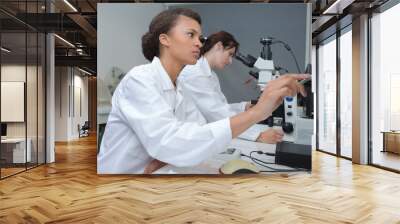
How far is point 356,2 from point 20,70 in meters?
5.90

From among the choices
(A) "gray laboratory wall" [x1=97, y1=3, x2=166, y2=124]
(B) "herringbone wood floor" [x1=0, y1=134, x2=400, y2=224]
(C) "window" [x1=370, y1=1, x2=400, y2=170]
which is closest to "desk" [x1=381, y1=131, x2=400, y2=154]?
(C) "window" [x1=370, y1=1, x2=400, y2=170]

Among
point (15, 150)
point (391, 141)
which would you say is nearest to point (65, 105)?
point (15, 150)

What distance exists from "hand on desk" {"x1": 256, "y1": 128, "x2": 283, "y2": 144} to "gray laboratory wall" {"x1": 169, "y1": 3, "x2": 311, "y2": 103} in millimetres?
860

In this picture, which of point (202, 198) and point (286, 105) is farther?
point (286, 105)

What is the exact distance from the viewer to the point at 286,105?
21.2 ft

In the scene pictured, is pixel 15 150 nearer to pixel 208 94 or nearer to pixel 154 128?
pixel 154 128

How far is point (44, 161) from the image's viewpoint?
8227 millimetres

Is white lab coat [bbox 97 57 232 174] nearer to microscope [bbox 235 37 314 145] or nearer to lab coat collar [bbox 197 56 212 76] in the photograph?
lab coat collar [bbox 197 56 212 76]

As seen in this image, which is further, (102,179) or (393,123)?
(393,123)

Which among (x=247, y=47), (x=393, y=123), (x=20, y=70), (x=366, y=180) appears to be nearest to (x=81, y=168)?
(x=20, y=70)

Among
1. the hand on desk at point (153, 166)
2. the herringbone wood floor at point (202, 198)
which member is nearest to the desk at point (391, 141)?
the herringbone wood floor at point (202, 198)

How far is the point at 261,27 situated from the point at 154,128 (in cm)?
239

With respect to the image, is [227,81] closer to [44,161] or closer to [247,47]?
[247,47]

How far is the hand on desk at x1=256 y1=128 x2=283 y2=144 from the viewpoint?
6.46 metres
